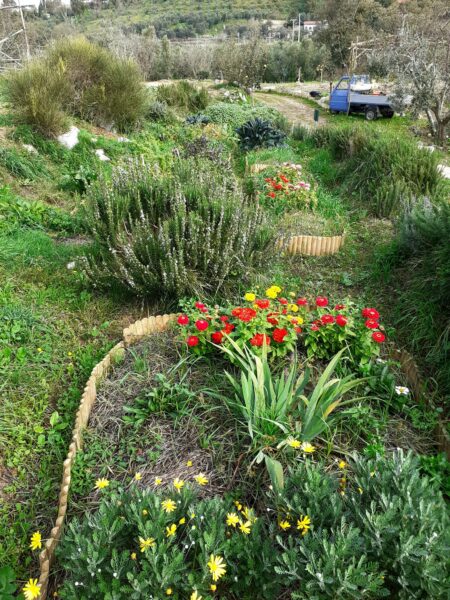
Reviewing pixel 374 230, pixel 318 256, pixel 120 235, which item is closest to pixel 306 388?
pixel 120 235

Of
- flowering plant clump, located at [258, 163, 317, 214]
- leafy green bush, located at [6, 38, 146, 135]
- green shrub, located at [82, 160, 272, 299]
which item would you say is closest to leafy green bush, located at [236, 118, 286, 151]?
leafy green bush, located at [6, 38, 146, 135]

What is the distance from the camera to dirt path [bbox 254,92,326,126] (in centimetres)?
1399

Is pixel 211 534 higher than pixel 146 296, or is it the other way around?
pixel 211 534

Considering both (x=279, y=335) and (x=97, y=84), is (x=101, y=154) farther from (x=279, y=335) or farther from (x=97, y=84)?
(x=279, y=335)

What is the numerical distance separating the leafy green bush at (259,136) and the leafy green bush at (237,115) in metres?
2.03

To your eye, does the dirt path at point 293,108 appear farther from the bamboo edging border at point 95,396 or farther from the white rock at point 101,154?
the bamboo edging border at point 95,396

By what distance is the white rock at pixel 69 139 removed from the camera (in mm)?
6801

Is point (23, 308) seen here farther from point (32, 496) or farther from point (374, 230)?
point (374, 230)

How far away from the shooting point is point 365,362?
267 cm

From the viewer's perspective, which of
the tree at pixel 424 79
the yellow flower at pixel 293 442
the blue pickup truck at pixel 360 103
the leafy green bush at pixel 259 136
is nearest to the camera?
the yellow flower at pixel 293 442

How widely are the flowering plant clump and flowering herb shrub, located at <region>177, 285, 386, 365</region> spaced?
268 cm

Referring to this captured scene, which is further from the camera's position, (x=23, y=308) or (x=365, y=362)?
(x=23, y=308)

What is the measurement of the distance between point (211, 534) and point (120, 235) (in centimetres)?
234

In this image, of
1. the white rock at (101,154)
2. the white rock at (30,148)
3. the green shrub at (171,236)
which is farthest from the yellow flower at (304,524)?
the white rock at (101,154)
